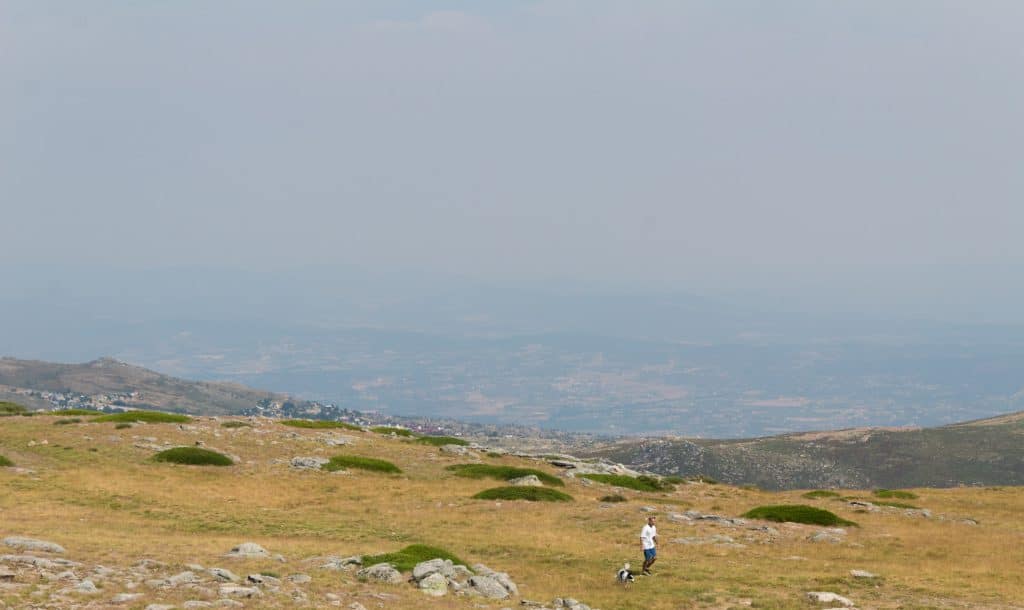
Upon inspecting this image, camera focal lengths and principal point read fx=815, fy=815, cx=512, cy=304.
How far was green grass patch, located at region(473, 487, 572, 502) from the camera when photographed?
153ft

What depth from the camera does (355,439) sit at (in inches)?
2596

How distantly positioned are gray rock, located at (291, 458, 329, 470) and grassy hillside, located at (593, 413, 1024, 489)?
A: 98.5 m

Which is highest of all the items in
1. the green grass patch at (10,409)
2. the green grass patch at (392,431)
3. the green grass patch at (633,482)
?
the green grass patch at (10,409)

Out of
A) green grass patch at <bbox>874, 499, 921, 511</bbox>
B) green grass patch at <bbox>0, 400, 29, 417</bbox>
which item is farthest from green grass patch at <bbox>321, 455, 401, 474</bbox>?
green grass patch at <bbox>874, 499, 921, 511</bbox>

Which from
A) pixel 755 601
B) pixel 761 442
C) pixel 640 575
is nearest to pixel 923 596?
pixel 755 601

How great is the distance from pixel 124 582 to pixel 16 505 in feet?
61.2

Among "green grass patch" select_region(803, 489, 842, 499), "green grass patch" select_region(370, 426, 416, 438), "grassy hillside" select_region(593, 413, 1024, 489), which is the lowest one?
"grassy hillside" select_region(593, 413, 1024, 489)

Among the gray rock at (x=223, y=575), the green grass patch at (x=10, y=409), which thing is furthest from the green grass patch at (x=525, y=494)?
the green grass patch at (x=10, y=409)

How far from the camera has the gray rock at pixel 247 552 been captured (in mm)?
27188

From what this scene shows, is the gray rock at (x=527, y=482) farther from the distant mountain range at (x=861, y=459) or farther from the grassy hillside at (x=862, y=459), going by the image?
the distant mountain range at (x=861, y=459)

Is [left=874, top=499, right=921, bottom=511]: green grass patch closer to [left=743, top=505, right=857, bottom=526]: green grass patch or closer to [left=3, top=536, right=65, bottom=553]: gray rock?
[left=743, top=505, right=857, bottom=526]: green grass patch

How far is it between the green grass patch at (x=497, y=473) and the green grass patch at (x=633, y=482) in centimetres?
473

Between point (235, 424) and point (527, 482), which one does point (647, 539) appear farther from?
point (235, 424)

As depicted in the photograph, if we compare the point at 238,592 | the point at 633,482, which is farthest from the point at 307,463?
the point at 238,592
